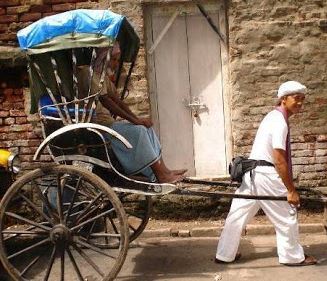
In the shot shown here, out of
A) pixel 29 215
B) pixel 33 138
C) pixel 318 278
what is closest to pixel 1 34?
pixel 33 138

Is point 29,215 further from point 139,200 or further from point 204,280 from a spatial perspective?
point 204,280

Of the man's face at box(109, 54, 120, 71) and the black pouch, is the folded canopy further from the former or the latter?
the black pouch

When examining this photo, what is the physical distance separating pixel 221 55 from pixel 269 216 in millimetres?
2408

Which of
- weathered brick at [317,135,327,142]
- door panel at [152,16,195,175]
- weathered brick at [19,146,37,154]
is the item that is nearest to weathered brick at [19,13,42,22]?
door panel at [152,16,195,175]

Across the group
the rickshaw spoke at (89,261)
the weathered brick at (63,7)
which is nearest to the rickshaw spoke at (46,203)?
the rickshaw spoke at (89,261)

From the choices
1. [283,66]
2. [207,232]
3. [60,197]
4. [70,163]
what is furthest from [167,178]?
[283,66]

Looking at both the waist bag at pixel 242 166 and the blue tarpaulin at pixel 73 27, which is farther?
the waist bag at pixel 242 166

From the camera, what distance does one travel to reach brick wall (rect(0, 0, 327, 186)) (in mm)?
6562

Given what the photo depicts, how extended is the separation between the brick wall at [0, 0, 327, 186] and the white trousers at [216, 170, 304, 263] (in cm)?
161

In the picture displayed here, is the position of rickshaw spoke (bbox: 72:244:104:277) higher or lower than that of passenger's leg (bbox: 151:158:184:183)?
lower

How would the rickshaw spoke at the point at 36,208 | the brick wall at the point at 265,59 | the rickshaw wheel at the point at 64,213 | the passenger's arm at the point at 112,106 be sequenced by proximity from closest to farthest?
1. the rickshaw wheel at the point at 64,213
2. the rickshaw spoke at the point at 36,208
3. the passenger's arm at the point at 112,106
4. the brick wall at the point at 265,59

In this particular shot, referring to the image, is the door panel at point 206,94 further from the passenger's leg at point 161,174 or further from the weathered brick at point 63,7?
the passenger's leg at point 161,174

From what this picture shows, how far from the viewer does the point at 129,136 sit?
477 cm

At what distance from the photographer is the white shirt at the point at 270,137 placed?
4.86 meters
